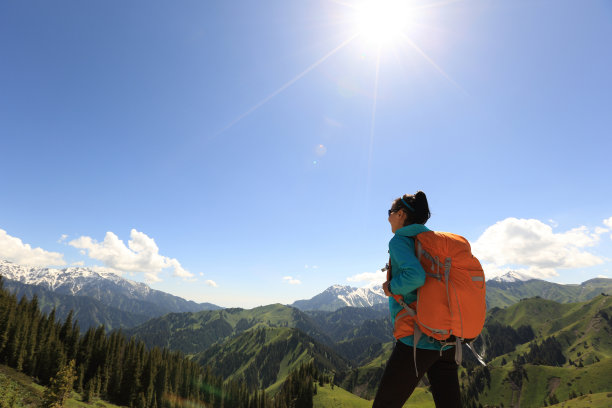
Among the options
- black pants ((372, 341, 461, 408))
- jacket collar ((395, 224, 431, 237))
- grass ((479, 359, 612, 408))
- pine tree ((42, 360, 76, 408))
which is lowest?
grass ((479, 359, 612, 408))

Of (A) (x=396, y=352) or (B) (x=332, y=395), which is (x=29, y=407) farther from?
(B) (x=332, y=395)

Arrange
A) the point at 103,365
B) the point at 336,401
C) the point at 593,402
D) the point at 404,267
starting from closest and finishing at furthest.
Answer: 1. the point at 404,267
2. the point at 103,365
3. the point at 593,402
4. the point at 336,401

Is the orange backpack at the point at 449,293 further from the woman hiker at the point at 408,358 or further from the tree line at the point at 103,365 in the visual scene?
the tree line at the point at 103,365

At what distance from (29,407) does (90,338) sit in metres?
66.1

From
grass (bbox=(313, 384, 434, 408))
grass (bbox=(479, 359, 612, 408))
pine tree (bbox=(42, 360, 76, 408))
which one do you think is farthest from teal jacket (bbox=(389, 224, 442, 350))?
grass (bbox=(479, 359, 612, 408))

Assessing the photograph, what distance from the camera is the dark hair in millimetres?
5211

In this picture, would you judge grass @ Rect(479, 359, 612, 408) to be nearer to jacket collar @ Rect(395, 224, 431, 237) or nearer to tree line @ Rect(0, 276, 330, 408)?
tree line @ Rect(0, 276, 330, 408)

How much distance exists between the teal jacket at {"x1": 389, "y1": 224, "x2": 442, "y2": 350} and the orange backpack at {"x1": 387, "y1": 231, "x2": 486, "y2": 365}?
0.56 feet

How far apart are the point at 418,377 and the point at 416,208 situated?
288 cm

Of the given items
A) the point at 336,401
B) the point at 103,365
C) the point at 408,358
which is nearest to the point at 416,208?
the point at 408,358

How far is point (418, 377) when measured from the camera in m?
4.64

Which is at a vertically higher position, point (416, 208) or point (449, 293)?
point (416, 208)

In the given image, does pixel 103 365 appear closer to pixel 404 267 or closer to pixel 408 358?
pixel 408 358

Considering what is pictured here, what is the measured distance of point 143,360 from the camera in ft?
326
